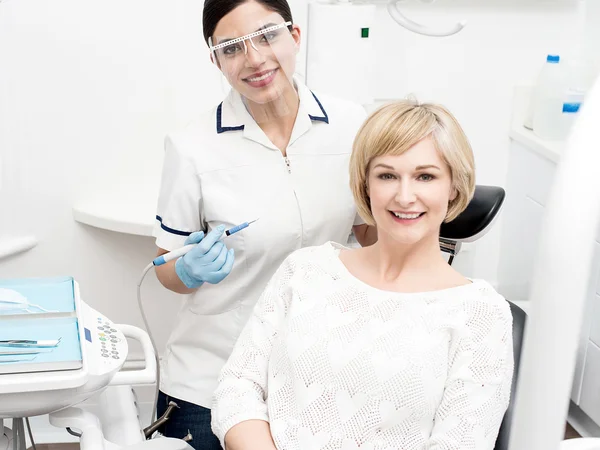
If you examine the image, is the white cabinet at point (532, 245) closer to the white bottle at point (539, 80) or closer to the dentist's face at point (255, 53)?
the white bottle at point (539, 80)

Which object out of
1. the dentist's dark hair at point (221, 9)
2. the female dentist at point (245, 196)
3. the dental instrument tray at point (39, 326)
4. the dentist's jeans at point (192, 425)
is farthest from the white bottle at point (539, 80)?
the dental instrument tray at point (39, 326)

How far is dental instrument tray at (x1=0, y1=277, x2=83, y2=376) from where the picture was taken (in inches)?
50.1

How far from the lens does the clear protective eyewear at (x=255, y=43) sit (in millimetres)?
1483

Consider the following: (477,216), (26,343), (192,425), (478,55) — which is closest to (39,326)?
(26,343)

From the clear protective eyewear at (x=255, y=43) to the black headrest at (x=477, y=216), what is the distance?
0.46m

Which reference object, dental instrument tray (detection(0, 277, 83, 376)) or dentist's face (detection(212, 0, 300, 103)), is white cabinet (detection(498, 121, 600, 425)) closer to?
dentist's face (detection(212, 0, 300, 103))

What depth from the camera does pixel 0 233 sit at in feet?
8.05

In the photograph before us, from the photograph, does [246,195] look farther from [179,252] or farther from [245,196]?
[179,252]

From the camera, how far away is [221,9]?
58.6 inches

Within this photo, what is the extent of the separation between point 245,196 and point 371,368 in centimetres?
49

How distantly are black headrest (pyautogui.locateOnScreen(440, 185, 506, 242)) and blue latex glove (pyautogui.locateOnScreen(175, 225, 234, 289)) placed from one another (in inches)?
16.1

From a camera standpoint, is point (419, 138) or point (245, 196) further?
point (245, 196)

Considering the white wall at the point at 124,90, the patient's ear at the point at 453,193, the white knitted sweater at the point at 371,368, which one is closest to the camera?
the white knitted sweater at the point at 371,368

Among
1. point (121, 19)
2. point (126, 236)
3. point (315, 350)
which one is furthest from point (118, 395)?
point (121, 19)
